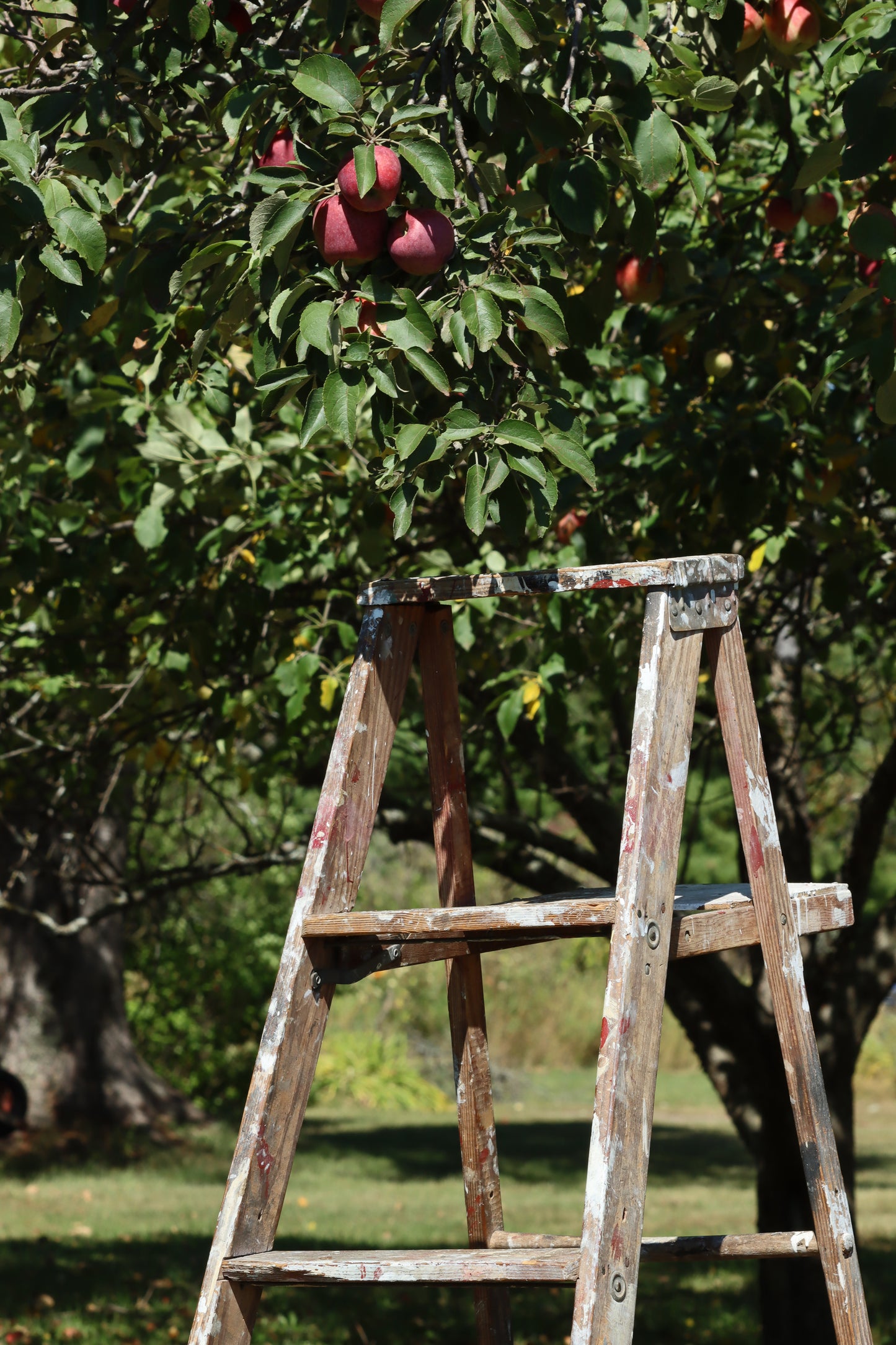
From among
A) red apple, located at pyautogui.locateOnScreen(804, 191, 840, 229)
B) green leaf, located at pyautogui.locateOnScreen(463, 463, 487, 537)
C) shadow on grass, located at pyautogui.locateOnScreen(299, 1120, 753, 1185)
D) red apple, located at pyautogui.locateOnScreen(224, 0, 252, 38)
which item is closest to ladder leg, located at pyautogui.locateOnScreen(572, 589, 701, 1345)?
green leaf, located at pyautogui.locateOnScreen(463, 463, 487, 537)

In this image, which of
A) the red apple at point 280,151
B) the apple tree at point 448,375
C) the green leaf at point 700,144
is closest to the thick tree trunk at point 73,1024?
the apple tree at point 448,375

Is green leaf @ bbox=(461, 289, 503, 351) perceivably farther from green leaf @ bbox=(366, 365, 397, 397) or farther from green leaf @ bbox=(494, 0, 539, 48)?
green leaf @ bbox=(494, 0, 539, 48)

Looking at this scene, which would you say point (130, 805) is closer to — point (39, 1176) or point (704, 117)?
point (704, 117)

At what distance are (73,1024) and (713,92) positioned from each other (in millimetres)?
11848

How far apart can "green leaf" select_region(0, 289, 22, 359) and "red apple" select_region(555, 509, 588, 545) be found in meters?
1.86

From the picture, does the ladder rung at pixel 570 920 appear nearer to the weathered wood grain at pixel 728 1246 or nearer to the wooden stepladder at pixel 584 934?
the wooden stepladder at pixel 584 934

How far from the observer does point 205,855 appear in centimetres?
1548

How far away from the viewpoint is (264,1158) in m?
1.86

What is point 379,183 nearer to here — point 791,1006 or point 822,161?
point 822,161

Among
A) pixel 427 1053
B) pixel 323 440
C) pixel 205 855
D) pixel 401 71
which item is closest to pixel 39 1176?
pixel 205 855

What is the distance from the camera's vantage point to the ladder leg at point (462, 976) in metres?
2.37

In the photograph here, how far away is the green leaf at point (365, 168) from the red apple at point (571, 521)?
1.84 meters

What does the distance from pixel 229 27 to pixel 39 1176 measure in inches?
415

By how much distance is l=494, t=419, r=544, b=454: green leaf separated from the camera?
2021mm
